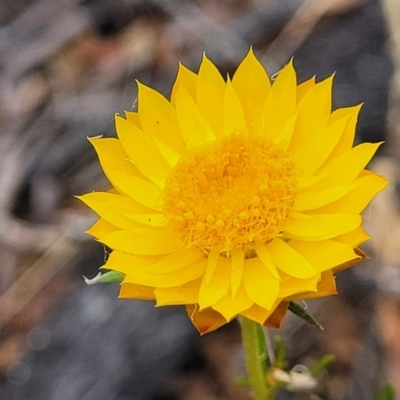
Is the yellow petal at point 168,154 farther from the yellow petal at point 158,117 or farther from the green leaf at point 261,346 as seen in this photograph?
the green leaf at point 261,346

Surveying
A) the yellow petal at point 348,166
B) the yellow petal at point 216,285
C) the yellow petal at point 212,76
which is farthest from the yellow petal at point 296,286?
the yellow petal at point 212,76

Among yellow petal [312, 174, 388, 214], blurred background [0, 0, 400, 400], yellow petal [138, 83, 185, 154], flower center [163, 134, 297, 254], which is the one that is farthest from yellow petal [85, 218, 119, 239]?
blurred background [0, 0, 400, 400]

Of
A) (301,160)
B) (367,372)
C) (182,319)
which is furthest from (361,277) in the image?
(301,160)

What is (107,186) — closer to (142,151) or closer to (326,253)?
(142,151)

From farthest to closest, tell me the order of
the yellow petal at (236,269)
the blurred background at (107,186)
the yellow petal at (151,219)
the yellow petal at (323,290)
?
the blurred background at (107,186) < the yellow petal at (151,219) < the yellow petal at (236,269) < the yellow petal at (323,290)

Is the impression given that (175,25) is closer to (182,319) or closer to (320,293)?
(182,319)
